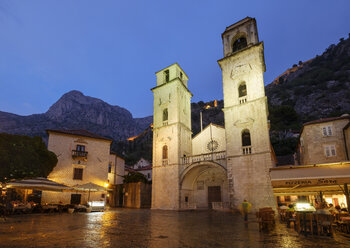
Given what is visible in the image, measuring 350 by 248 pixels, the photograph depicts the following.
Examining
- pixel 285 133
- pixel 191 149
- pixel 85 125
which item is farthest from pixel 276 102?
pixel 85 125

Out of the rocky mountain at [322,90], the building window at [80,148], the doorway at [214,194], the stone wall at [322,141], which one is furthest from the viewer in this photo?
the rocky mountain at [322,90]

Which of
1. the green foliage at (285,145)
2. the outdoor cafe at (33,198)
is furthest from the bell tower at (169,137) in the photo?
the green foliage at (285,145)

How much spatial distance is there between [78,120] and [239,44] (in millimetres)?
104798

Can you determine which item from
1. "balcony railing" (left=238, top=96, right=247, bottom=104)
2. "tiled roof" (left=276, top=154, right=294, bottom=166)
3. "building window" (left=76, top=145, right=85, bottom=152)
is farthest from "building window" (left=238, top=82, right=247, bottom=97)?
"tiled roof" (left=276, top=154, right=294, bottom=166)

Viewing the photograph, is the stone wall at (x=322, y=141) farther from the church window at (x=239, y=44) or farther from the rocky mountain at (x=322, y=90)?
the rocky mountain at (x=322, y=90)

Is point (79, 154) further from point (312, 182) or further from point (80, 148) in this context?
point (312, 182)

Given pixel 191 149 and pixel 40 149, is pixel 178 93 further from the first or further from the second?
pixel 40 149

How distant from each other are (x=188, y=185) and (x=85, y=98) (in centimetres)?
12113

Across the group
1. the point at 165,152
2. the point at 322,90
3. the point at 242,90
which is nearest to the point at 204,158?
the point at 165,152

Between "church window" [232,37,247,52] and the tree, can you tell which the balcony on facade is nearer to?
the tree

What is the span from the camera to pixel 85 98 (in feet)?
427

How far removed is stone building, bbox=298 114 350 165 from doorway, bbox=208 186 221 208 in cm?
1197

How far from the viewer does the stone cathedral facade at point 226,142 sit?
19.0 meters

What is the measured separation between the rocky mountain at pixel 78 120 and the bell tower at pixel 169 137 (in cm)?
7854
